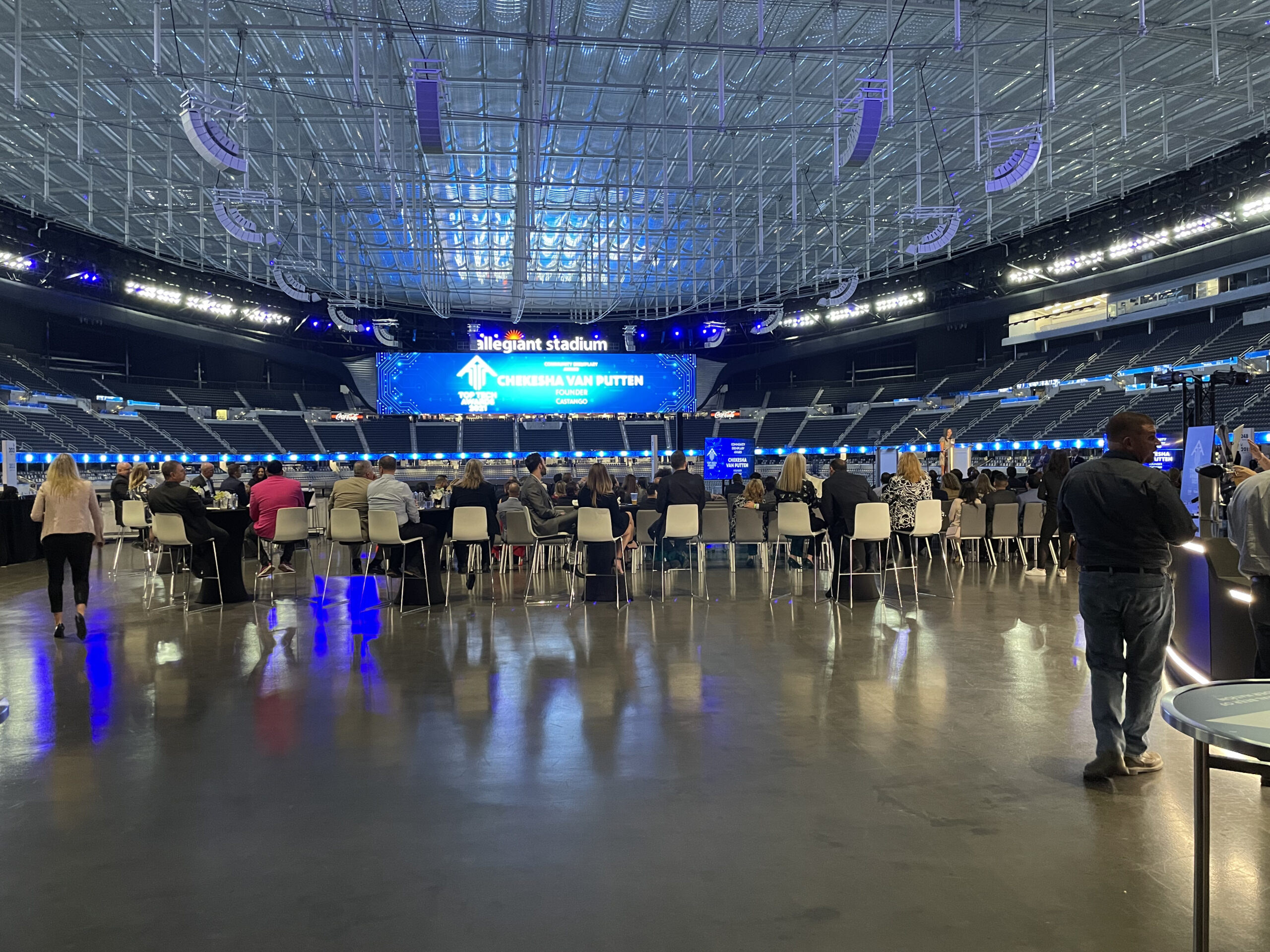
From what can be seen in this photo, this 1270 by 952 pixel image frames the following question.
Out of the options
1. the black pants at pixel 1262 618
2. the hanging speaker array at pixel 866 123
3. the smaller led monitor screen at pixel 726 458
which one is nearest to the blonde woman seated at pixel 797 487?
the hanging speaker array at pixel 866 123

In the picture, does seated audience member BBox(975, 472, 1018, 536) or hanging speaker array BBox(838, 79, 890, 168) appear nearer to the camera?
hanging speaker array BBox(838, 79, 890, 168)

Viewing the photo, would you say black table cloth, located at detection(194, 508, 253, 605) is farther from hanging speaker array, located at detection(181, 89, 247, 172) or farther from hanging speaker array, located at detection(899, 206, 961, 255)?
hanging speaker array, located at detection(899, 206, 961, 255)

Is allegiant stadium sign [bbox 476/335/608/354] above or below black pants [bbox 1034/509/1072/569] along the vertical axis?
above

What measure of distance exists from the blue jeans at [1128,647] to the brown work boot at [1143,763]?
17 mm

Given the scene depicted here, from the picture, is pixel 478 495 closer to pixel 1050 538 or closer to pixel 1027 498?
pixel 1050 538

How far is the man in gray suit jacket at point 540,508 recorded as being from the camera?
7816 mm

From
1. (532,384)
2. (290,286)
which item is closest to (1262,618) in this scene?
(290,286)

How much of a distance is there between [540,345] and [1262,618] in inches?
1054

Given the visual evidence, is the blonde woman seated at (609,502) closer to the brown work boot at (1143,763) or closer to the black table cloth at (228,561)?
the black table cloth at (228,561)

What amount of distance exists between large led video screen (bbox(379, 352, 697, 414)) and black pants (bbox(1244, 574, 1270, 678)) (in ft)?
83.1

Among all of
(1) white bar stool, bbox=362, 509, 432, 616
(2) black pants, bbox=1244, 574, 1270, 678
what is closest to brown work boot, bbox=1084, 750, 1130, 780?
(2) black pants, bbox=1244, 574, 1270, 678

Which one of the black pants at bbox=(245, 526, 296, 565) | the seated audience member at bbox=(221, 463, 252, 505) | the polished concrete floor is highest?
the seated audience member at bbox=(221, 463, 252, 505)

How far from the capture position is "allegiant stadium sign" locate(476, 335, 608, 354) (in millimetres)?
28094

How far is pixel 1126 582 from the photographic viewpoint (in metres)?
2.98
